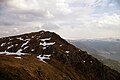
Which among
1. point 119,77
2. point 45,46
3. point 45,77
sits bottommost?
point 119,77

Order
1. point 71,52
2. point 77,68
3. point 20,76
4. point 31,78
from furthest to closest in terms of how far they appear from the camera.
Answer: point 71,52, point 77,68, point 31,78, point 20,76


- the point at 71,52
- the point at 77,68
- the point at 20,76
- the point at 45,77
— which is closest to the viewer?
the point at 20,76

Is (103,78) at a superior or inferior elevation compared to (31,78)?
inferior

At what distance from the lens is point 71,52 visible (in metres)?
133

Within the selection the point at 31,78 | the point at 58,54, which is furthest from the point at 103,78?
the point at 31,78

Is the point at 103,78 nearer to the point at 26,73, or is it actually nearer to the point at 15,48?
the point at 15,48

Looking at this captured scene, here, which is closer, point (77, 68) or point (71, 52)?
point (77, 68)

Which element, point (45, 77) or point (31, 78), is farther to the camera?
point (45, 77)

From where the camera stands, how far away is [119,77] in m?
135

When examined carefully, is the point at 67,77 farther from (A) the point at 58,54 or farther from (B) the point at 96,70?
(B) the point at 96,70

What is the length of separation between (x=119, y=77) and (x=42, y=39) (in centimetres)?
5472

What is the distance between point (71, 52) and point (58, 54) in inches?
414

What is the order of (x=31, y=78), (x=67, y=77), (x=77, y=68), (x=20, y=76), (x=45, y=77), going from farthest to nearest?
(x=77, y=68) → (x=67, y=77) → (x=45, y=77) → (x=31, y=78) → (x=20, y=76)

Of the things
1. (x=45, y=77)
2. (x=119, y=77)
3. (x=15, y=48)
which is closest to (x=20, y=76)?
(x=45, y=77)
